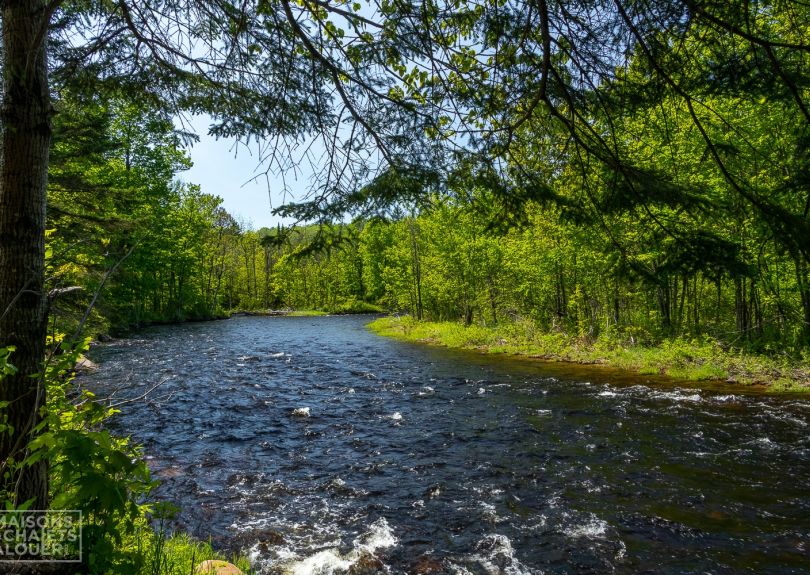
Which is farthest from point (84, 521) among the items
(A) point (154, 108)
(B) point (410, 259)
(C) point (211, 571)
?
(B) point (410, 259)

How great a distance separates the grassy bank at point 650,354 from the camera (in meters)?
13.2

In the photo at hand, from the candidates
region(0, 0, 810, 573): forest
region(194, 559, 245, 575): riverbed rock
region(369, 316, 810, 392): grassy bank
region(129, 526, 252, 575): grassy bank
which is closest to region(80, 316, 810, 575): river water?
region(129, 526, 252, 575): grassy bank

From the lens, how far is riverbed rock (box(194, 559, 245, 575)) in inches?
156

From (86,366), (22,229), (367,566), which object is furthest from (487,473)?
(86,366)

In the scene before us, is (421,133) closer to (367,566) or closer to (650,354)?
(367,566)

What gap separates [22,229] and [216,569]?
11.2ft

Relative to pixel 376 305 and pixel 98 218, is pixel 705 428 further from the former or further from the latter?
pixel 376 305

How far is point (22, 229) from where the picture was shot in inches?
118

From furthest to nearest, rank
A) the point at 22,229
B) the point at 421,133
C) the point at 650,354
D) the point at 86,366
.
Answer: the point at 650,354 → the point at 86,366 → the point at 421,133 → the point at 22,229

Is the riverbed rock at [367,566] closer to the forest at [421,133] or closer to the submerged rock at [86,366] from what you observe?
the forest at [421,133]

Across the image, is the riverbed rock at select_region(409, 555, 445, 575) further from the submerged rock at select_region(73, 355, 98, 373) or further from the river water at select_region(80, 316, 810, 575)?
the submerged rock at select_region(73, 355, 98, 373)

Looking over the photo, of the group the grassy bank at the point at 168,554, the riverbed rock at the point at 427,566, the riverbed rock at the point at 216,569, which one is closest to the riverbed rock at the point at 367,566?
the riverbed rock at the point at 427,566

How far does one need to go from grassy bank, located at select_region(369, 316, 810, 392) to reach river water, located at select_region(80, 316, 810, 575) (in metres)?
1.31

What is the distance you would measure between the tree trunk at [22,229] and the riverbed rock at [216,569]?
159 centimetres
